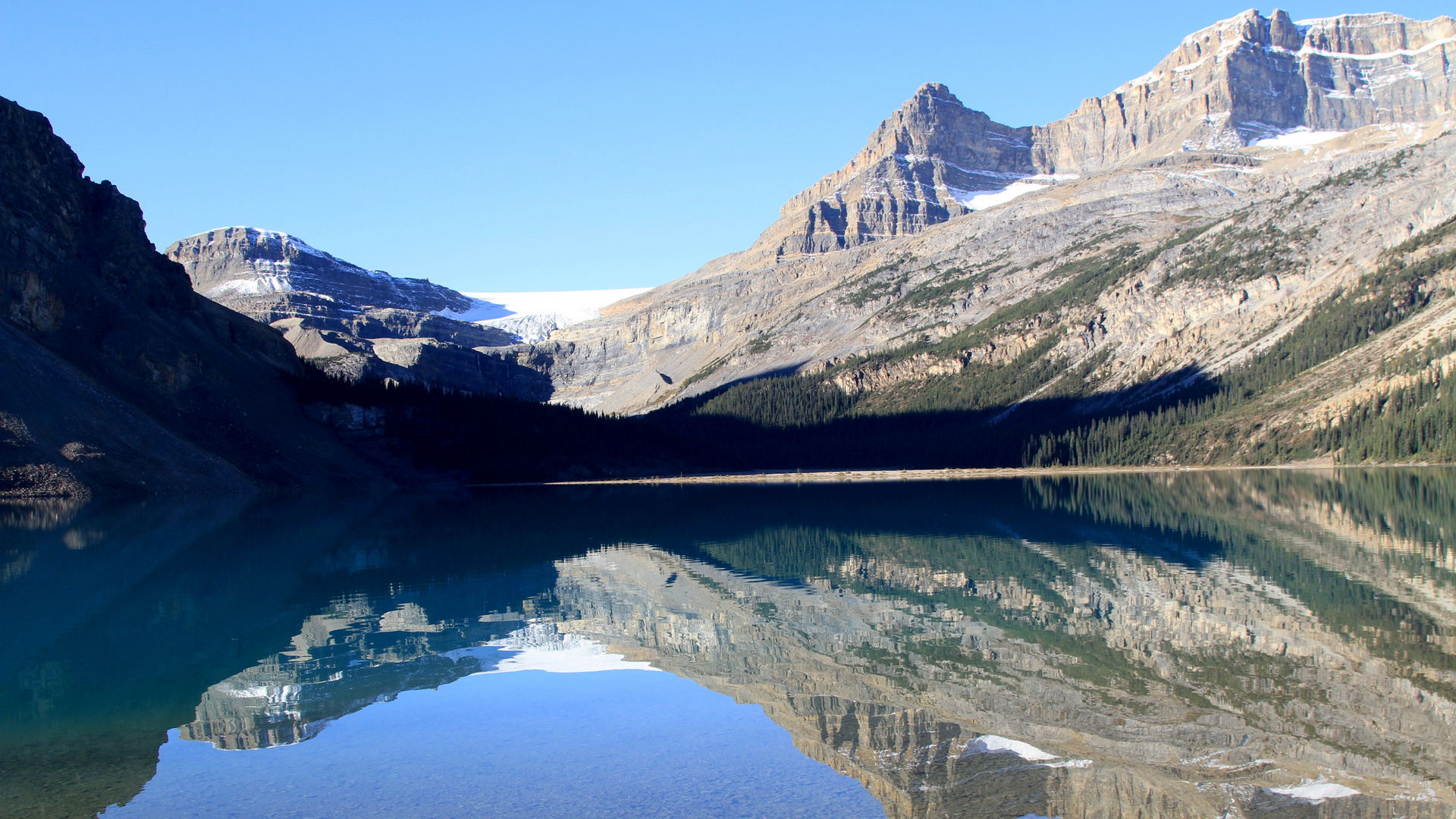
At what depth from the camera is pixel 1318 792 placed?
10633 millimetres

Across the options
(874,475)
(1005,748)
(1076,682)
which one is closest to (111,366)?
(874,475)

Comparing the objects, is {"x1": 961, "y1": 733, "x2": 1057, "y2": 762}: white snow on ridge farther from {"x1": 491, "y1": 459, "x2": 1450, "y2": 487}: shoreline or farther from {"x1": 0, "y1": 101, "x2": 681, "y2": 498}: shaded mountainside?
{"x1": 491, "y1": 459, "x2": 1450, "y2": 487}: shoreline

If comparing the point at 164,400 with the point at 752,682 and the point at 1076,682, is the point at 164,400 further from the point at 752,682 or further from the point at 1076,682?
the point at 1076,682

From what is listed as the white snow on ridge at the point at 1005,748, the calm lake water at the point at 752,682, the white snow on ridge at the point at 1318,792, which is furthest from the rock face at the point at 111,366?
the white snow on ridge at the point at 1318,792

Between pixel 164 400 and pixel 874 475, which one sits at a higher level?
pixel 164 400

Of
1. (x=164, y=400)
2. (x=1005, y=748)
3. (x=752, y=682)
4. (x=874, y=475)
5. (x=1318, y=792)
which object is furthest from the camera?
(x=874, y=475)

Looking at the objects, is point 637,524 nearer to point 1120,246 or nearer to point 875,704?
point 875,704

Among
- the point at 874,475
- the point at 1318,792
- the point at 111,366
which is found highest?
the point at 111,366

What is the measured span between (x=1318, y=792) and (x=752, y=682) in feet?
27.6

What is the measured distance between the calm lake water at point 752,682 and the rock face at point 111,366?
3802 centimetres

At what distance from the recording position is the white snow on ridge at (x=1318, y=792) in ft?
34.4

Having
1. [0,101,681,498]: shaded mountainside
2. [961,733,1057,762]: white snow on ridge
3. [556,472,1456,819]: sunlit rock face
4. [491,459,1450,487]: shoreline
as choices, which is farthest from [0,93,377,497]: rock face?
[961,733,1057,762]: white snow on ridge

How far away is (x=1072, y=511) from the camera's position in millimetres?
52312

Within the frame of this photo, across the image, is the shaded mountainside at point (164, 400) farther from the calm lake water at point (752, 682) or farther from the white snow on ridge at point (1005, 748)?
the white snow on ridge at point (1005, 748)
